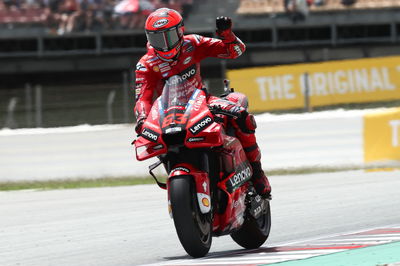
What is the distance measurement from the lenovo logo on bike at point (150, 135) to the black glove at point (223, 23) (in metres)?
1.01

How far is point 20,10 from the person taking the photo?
2494 cm

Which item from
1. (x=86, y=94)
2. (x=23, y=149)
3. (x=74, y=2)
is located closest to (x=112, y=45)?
(x=74, y=2)

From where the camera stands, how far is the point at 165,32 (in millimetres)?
6121

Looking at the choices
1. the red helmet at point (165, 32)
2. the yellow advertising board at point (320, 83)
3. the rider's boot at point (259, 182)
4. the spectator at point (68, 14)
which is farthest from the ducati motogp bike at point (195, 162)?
the spectator at point (68, 14)

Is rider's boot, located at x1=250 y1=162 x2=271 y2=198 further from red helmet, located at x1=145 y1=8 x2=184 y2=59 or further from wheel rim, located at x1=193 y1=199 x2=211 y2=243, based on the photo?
red helmet, located at x1=145 y1=8 x2=184 y2=59

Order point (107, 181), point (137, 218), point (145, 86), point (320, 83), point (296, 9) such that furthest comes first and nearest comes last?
point (296, 9) → point (320, 83) → point (107, 181) → point (137, 218) → point (145, 86)

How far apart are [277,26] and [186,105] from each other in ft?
59.6

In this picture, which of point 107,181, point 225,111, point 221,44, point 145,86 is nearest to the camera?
point 225,111

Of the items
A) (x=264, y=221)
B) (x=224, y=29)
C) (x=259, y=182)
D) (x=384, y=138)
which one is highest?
(x=224, y=29)

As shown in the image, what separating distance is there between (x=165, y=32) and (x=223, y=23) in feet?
1.53

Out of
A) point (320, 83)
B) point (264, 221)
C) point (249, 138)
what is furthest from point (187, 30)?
point (249, 138)

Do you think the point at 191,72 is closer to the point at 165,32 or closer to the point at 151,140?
the point at 165,32

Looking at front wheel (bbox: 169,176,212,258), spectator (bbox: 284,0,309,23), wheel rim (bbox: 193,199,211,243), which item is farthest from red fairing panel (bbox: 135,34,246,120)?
spectator (bbox: 284,0,309,23)

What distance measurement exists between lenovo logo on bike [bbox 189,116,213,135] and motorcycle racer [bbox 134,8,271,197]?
224 millimetres
